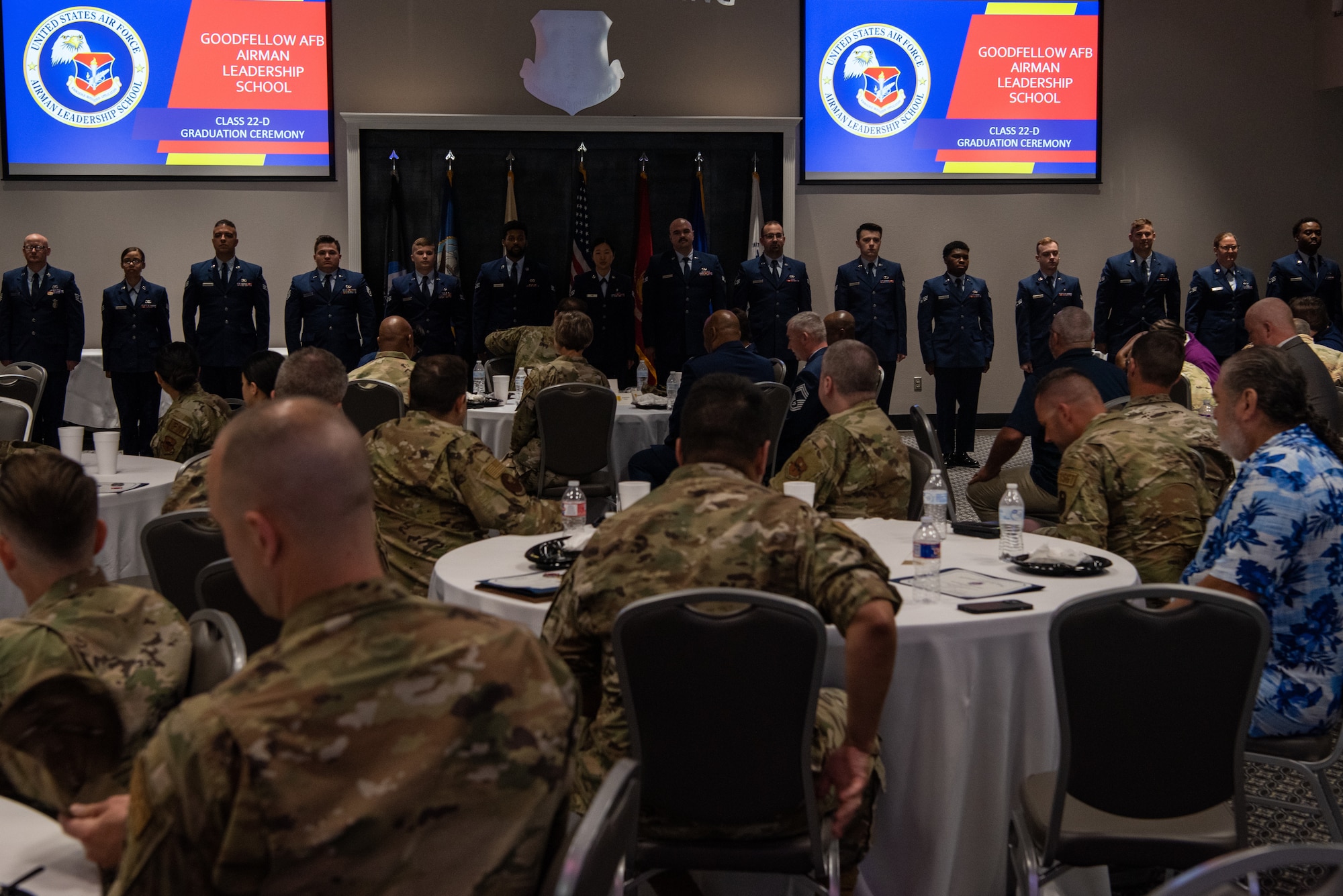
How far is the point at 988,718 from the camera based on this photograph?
2.68 meters

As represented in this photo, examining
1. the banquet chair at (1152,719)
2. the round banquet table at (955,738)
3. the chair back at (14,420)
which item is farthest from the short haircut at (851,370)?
the chair back at (14,420)

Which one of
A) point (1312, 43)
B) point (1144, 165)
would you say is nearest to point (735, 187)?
point (1144, 165)

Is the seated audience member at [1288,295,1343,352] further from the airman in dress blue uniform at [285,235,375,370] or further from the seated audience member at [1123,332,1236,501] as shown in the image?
the airman in dress blue uniform at [285,235,375,370]

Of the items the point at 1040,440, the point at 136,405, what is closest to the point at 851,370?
the point at 1040,440

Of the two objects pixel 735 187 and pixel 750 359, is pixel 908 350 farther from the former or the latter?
pixel 750 359

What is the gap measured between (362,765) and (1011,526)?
2.42 meters

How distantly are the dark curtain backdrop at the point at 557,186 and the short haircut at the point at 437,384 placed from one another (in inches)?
274

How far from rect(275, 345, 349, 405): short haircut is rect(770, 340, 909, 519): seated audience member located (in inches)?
59.9

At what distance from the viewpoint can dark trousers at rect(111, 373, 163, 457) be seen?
9.39 metres

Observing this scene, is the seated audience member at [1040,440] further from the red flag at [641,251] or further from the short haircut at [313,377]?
the red flag at [641,251]

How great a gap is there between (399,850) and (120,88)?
10475 mm

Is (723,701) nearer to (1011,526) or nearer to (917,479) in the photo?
(1011,526)

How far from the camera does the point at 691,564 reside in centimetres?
222

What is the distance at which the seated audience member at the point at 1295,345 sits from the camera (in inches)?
221
